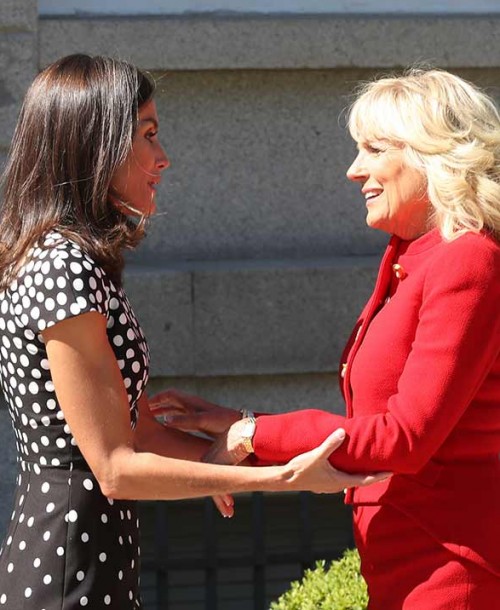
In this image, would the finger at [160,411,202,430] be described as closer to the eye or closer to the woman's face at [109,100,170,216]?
the woman's face at [109,100,170,216]

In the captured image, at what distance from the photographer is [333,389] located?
17.5ft

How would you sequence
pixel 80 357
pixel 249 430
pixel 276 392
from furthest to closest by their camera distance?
pixel 276 392 < pixel 249 430 < pixel 80 357

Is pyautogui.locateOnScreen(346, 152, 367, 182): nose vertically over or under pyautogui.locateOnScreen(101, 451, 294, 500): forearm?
over

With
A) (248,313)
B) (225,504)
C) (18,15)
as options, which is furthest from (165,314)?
(225,504)

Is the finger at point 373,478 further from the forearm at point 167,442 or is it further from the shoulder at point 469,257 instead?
the forearm at point 167,442

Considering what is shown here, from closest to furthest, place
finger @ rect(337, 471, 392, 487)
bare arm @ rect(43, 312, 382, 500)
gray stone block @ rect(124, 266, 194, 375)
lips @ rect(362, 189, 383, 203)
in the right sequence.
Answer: bare arm @ rect(43, 312, 382, 500) → finger @ rect(337, 471, 392, 487) → lips @ rect(362, 189, 383, 203) → gray stone block @ rect(124, 266, 194, 375)

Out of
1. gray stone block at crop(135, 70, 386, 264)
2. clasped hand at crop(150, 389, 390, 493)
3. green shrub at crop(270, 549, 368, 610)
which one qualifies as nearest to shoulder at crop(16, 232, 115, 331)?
clasped hand at crop(150, 389, 390, 493)

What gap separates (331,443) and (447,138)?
716mm

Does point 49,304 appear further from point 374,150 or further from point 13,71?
point 13,71

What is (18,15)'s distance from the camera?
5051 millimetres

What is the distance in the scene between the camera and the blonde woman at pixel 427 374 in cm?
256

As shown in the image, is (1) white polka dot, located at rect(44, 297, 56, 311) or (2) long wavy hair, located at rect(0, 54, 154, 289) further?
(2) long wavy hair, located at rect(0, 54, 154, 289)

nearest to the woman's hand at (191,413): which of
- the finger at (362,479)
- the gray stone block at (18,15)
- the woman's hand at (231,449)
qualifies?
the woman's hand at (231,449)

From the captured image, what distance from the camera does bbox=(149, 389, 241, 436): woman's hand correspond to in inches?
125
